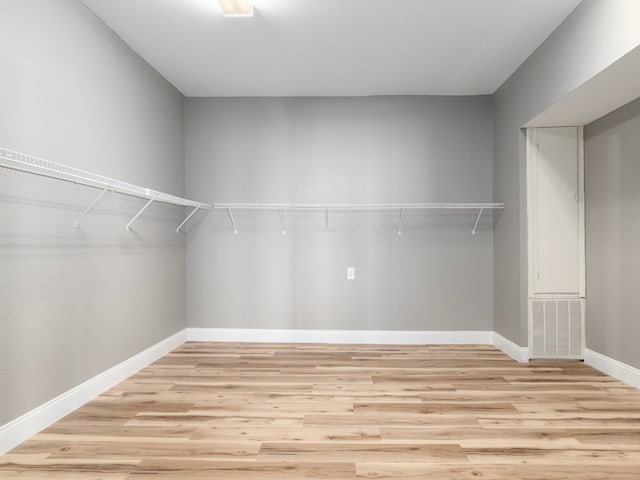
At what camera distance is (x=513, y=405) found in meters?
2.54

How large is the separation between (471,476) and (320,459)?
67cm

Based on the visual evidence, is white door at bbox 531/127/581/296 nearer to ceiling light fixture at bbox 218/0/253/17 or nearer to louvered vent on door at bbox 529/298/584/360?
louvered vent on door at bbox 529/298/584/360

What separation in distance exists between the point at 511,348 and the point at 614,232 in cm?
125

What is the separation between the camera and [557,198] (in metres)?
3.40

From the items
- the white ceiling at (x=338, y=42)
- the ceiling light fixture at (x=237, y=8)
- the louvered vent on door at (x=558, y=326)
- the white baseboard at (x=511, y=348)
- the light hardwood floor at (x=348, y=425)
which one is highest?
the white ceiling at (x=338, y=42)

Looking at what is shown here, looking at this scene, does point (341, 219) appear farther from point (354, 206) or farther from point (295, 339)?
point (295, 339)

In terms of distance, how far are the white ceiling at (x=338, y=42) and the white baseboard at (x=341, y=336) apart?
236 centimetres

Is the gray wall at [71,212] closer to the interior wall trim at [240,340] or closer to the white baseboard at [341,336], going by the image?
the interior wall trim at [240,340]

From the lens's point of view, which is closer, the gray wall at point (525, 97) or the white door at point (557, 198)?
the gray wall at point (525, 97)

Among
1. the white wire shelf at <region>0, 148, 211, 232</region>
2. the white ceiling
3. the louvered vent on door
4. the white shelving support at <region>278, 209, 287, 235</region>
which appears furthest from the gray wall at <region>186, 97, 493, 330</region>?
the white wire shelf at <region>0, 148, 211, 232</region>

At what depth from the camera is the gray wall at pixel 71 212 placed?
2.01 metres

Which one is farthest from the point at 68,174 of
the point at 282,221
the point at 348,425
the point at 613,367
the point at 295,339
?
the point at 613,367

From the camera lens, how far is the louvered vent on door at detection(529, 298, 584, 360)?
3.41 metres

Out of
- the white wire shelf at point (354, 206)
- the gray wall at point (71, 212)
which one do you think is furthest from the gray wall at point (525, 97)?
the gray wall at point (71, 212)
